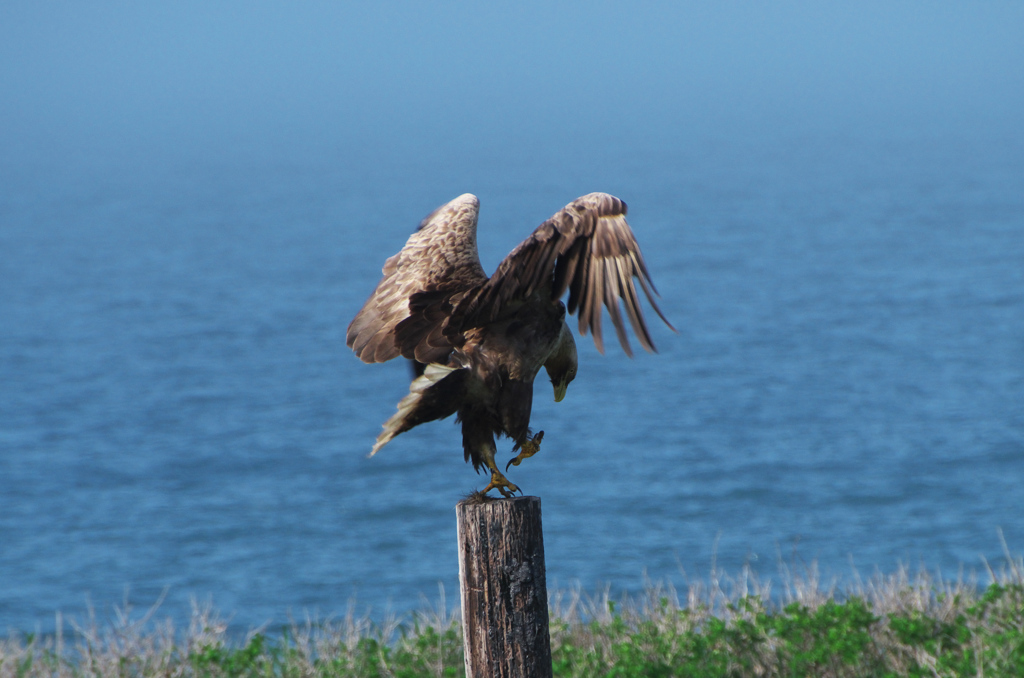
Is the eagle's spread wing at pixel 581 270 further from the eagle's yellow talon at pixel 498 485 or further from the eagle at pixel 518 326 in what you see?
the eagle's yellow talon at pixel 498 485

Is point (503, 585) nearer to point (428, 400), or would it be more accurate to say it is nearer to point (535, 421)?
point (428, 400)

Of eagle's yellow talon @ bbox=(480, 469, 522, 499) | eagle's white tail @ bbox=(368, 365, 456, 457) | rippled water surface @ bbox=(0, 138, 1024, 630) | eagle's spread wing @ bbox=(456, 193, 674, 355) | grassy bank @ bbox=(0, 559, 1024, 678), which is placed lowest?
grassy bank @ bbox=(0, 559, 1024, 678)

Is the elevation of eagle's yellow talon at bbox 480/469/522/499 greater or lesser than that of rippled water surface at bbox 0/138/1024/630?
lesser

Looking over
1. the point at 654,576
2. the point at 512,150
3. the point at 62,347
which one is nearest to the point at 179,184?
the point at 512,150

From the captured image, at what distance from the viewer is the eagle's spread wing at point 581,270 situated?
5.24m

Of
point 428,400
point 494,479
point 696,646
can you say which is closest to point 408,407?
point 428,400

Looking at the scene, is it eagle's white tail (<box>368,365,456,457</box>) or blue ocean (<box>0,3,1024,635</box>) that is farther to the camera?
blue ocean (<box>0,3,1024,635</box>)

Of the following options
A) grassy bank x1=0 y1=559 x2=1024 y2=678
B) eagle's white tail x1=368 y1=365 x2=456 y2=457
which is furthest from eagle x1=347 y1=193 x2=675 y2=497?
grassy bank x1=0 y1=559 x2=1024 y2=678

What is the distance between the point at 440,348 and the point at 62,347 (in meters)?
36.2

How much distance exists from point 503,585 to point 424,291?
5.47 ft

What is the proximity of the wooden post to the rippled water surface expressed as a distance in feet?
22.2

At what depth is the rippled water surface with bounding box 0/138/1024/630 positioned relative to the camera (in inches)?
805

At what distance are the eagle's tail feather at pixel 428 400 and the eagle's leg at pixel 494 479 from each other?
29cm

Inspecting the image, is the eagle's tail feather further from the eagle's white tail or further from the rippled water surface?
the rippled water surface
